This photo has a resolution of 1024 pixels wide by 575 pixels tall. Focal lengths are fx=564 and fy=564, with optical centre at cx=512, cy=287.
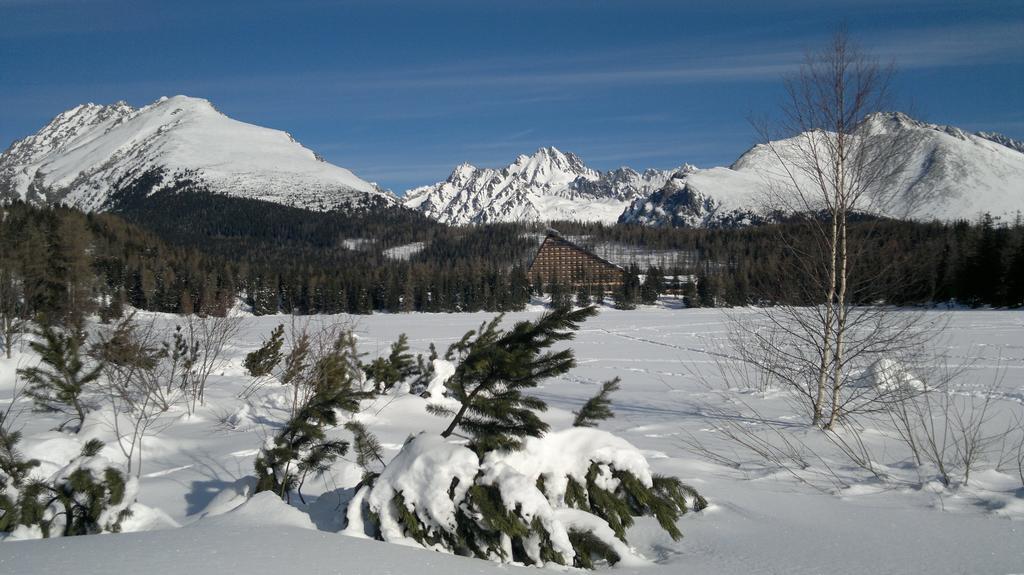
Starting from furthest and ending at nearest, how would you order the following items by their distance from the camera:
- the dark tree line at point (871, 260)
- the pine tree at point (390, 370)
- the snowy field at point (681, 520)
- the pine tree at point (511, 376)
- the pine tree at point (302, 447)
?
the pine tree at point (390, 370) < the dark tree line at point (871, 260) < the pine tree at point (302, 447) < the pine tree at point (511, 376) < the snowy field at point (681, 520)

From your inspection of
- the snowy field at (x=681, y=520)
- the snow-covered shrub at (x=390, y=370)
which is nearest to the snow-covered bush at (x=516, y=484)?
the snowy field at (x=681, y=520)

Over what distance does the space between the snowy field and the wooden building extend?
9998 cm

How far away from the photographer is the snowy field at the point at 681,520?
9.53 feet

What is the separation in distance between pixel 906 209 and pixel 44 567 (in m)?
9.27

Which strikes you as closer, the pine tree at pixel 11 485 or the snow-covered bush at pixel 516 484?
the snow-covered bush at pixel 516 484

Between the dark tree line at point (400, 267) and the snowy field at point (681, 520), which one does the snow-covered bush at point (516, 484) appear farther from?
the dark tree line at point (400, 267)

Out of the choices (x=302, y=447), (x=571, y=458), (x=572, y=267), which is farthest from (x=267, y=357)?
(x=572, y=267)

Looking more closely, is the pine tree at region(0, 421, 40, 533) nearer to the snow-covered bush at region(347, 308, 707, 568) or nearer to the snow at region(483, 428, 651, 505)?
the snow-covered bush at region(347, 308, 707, 568)

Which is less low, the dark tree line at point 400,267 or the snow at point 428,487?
the dark tree line at point 400,267

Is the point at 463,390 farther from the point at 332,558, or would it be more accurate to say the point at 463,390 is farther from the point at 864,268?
the point at 864,268

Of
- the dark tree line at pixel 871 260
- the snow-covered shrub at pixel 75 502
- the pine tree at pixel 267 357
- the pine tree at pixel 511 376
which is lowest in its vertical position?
the pine tree at pixel 267 357

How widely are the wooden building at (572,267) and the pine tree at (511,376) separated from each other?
4192 inches

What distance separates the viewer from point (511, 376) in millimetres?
3865

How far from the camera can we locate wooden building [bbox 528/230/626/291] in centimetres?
11569
